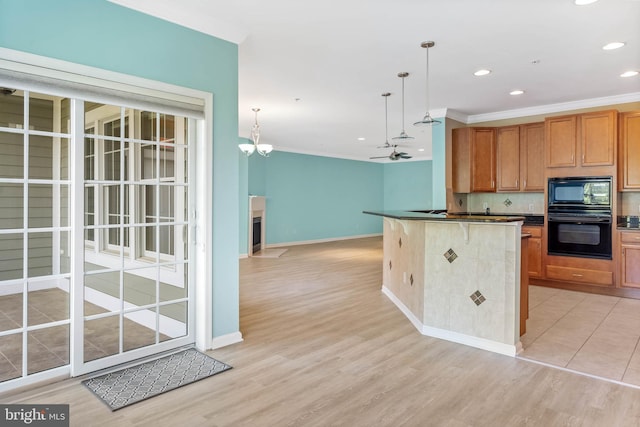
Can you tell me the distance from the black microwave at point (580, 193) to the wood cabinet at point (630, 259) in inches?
16.8

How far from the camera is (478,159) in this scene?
6.57m

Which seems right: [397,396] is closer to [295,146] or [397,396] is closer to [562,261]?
[562,261]

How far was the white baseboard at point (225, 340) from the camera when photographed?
10.9ft

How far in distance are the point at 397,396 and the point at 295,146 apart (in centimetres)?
861

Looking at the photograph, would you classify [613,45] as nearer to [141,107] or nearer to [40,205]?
[141,107]

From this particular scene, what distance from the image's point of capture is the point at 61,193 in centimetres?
292

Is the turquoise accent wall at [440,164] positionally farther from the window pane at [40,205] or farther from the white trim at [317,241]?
the window pane at [40,205]

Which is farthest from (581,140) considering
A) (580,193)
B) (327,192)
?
(327,192)

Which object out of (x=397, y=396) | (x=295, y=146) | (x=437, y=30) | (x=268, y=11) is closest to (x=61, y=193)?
(x=268, y=11)

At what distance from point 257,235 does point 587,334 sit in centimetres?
708

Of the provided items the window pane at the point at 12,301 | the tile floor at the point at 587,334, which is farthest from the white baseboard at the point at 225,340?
the tile floor at the point at 587,334

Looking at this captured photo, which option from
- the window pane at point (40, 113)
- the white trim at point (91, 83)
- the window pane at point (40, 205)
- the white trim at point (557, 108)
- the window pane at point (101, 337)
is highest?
the white trim at point (557, 108)

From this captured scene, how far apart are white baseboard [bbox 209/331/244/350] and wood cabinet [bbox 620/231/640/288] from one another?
495cm

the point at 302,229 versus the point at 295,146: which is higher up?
the point at 295,146
